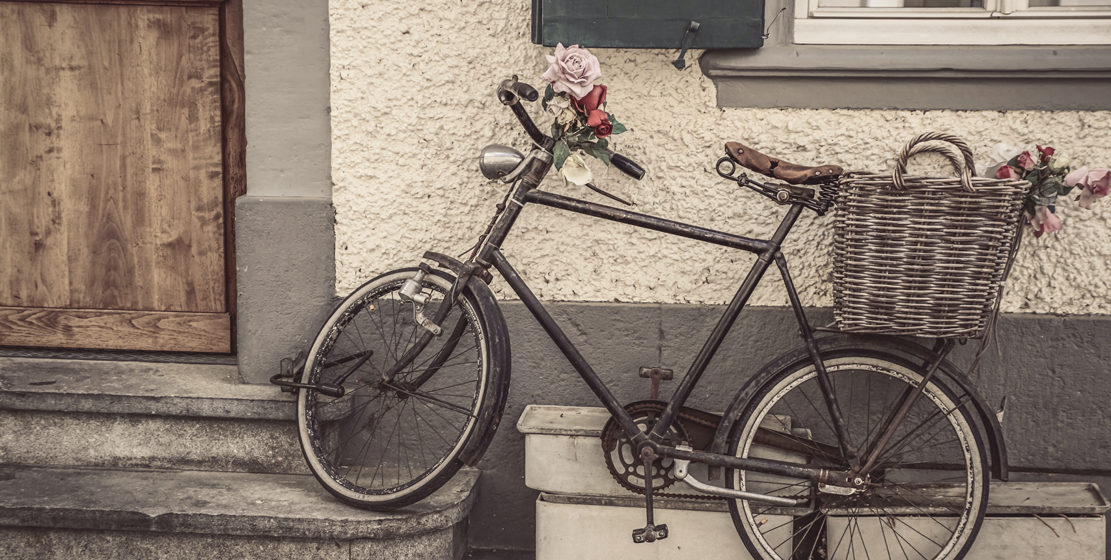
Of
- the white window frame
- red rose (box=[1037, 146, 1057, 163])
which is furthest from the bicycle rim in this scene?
red rose (box=[1037, 146, 1057, 163])

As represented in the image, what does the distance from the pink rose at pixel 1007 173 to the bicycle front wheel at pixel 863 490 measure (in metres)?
0.62

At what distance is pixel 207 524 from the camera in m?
2.82

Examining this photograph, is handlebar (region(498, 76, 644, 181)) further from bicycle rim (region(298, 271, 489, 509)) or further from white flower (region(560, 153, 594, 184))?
bicycle rim (region(298, 271, 489, 509))

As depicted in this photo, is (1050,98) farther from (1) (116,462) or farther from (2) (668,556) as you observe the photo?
(1) (116,462)

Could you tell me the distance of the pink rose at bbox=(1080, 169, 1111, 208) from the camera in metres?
2.60

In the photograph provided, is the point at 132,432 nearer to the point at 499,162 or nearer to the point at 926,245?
the point at 499,162

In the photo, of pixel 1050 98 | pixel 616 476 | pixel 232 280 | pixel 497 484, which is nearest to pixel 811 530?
pixel 616 476

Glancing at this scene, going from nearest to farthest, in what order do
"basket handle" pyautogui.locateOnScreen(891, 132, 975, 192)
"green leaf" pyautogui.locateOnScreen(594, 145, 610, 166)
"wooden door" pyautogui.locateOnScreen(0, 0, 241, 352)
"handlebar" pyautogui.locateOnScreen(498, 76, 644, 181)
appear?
1. "basket handle" pyautogui.locateOnScreen(891, 132, 975, 192)
2. "handlebar" pyautogui.locateOnScreen(498, 76, 644, 181)
3. "green leaf" pyautogui.locateOnScreen(594, 145, 610, 166)
4. "wooden door" pyautogui.locateOnScreen(0, 0, 241, 352)

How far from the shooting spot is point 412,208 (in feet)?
10.4

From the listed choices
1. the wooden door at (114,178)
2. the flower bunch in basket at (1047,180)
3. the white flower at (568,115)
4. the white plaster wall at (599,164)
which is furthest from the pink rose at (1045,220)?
the wooden door at (114,178)

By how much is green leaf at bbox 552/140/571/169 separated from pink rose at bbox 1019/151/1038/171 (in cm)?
132

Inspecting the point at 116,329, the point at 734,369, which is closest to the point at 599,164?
the point at 734,369

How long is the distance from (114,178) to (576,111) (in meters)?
2.01

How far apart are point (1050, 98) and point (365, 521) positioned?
2.61 m
